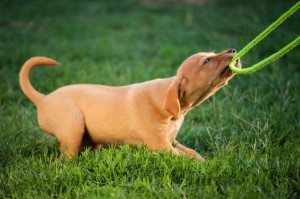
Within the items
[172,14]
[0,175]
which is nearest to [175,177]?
[0,175]

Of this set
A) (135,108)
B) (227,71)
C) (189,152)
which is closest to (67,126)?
(135,108)

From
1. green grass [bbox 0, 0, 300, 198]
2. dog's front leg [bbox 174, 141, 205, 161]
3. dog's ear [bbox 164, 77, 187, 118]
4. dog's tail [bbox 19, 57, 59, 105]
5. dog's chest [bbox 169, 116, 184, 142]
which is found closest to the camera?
green grass [bbox 0, 0, 300, 198]

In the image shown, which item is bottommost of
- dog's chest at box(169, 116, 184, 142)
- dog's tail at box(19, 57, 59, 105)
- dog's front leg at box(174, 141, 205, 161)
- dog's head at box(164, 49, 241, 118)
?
dog's front leg at box(174, 141, 205, 161)

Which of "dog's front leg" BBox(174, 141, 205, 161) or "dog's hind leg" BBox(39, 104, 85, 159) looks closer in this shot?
"dog's front leg" BBox(174, 141, 205, 161)

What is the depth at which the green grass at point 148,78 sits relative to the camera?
3.17m

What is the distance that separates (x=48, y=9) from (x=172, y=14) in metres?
3.08

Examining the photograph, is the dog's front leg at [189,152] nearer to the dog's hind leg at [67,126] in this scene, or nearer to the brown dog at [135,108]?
the brown dog at [135,108]

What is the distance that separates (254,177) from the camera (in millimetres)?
3111

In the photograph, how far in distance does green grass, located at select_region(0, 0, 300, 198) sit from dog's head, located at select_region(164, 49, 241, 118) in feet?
1.57

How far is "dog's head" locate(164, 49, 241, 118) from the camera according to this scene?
3.55m

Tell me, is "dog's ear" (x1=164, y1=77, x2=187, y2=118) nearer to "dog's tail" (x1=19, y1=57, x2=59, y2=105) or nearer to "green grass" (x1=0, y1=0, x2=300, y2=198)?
"green grass" (x1=0, y1=0, x2=300, y2=198)

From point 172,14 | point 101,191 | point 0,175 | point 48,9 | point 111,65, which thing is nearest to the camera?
point 101,191

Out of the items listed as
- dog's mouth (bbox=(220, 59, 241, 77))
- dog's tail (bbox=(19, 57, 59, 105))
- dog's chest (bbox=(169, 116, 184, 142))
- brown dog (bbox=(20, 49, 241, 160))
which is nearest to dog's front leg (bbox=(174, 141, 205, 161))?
brown dog (bbox=(20, 49, 241, 160))

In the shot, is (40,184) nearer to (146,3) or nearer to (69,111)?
(69,111)
